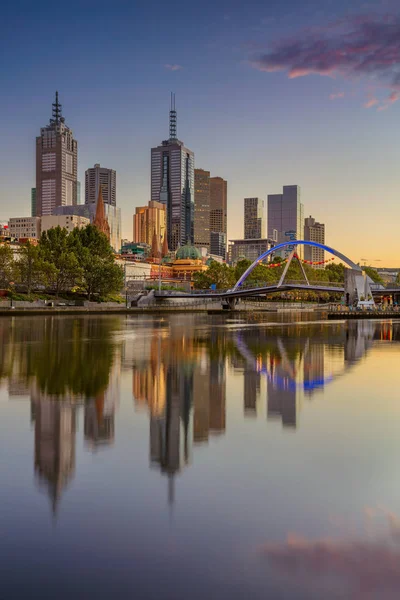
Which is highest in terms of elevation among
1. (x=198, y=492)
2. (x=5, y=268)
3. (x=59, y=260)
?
(x=59, y=260)

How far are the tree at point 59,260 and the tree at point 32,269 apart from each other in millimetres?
474

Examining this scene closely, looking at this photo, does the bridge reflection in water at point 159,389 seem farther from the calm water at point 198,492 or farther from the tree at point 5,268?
the tree at point 5,268

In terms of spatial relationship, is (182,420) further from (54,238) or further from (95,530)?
(54,238)

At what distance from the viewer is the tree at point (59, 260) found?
98000 mm

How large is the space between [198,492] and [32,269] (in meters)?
91.4

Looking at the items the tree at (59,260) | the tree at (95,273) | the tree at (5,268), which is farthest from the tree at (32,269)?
the tree at (95,273)

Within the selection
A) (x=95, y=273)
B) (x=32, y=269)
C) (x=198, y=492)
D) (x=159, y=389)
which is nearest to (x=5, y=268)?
(x=32, y=269)

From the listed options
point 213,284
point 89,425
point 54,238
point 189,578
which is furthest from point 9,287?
point 189,578

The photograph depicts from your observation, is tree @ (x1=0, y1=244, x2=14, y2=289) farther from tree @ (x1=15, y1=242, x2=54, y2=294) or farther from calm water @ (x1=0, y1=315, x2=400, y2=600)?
calm water @ (x1=0, y1=315, x2=400, y2=600)

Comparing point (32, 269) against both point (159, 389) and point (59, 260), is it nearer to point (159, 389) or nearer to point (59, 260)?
point (59, 260)

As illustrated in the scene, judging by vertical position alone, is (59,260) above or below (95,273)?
Answer: above

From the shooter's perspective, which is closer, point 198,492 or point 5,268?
point 198,492

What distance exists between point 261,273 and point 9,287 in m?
83.8

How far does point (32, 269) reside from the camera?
9469 cm
